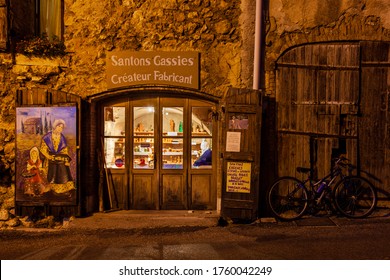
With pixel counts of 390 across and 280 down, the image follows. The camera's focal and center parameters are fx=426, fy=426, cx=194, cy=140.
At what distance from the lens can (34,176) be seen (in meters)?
8.34

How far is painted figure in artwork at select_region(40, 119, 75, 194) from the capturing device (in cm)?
830

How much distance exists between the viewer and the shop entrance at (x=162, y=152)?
8.77 m

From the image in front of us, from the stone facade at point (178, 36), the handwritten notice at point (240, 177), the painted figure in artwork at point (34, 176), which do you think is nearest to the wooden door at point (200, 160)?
the stone facade at point (178, 36)

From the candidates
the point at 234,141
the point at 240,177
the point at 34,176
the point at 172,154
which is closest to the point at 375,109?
the point at 234,141

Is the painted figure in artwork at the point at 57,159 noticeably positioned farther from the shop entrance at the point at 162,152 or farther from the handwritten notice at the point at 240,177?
the handwritten notice at the point at 240,177

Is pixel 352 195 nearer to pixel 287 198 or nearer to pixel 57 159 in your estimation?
pixel 287 198

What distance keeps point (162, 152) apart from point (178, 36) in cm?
237

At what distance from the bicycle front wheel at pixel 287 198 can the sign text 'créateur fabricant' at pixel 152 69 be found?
2.53 meters

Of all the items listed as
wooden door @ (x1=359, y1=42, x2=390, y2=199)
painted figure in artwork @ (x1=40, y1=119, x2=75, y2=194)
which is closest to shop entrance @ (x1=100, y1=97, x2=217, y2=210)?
painted figure in artwork @ (x1=40, y1=119, x2=75, y2=194)

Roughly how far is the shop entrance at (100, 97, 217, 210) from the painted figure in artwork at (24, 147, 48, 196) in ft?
4.15

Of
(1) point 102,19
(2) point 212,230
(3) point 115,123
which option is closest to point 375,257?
(2) point 212,230

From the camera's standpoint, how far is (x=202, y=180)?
8.77 m

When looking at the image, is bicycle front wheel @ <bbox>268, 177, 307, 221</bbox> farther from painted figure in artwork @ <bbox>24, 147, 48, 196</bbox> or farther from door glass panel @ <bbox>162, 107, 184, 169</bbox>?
painted figure in artwork @ <bbox>24, 147, 48, 196</bbox>
